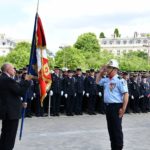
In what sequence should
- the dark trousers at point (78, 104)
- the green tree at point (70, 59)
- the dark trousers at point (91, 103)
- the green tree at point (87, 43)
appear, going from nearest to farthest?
1. the dark trousers at point (78, 104)
2. the dark trousers at point (91, 103)
3. the green tree at point (70, 59)
4. the green tree at point (87, 43)

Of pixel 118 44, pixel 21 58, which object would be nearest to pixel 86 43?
pixel 21 58

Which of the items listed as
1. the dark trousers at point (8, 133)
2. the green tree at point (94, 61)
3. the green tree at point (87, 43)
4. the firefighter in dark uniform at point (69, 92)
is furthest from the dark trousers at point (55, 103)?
the green tree at point (87, 43)

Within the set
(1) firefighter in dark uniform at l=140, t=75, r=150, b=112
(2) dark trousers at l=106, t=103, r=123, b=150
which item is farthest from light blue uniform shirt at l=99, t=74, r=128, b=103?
(1) firefighter in dark uniform at l=140, t=75, r=150, b=112

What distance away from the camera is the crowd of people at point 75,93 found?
1669 centimetres

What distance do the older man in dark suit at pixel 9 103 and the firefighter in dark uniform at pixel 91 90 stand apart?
986 centimetres

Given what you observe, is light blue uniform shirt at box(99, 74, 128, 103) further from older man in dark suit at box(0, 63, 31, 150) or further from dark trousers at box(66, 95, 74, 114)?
dark trousers at box(66, 95, 74, 114)

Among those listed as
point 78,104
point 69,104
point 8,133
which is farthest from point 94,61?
point 8,133

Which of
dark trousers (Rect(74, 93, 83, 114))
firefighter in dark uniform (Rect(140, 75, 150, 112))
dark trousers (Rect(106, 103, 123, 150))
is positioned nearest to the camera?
dark trousers (Rect(106, 103, 123, 150))

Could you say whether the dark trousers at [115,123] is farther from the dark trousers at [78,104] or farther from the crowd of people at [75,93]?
the dark trousers at [78,104]

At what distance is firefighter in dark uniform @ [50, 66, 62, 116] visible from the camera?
1678cm

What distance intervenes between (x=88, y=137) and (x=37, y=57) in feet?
10.2

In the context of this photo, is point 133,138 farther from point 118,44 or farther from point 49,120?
point 118,44

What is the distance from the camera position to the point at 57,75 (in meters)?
16.9

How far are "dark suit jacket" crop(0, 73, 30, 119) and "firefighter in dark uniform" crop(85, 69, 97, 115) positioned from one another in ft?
32.7
